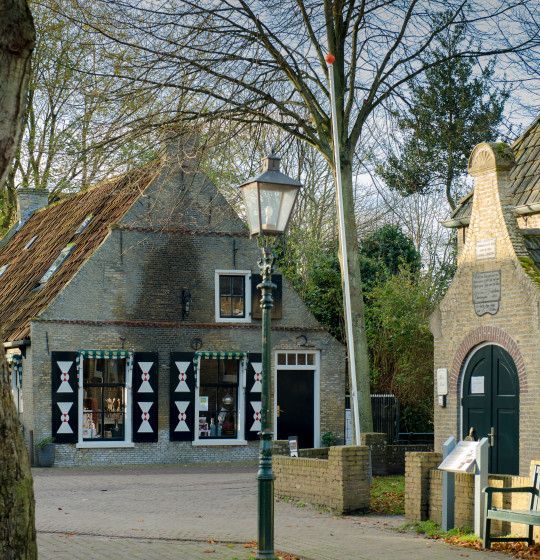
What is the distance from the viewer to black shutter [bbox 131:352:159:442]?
26.7 m

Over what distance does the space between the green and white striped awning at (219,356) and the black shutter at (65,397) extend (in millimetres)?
3034

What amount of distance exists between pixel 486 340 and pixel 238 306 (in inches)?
477

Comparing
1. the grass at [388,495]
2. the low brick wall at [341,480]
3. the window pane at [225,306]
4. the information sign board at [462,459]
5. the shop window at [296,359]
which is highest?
the window pane at [225,306]

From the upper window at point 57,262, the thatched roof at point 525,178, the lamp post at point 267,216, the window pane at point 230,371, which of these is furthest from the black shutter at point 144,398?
the lamp post at point 267,216

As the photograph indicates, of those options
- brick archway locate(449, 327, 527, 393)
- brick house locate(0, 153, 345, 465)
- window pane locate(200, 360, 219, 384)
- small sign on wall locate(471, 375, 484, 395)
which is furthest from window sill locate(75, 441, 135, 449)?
small sign on wall locate(471, 375, 484, 395)

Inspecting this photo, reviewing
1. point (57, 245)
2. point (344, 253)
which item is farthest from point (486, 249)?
point (57, 245)

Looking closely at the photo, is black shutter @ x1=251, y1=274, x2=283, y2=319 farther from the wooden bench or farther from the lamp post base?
the lamp post base

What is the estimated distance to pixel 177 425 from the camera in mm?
27062

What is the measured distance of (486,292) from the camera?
54.9ft

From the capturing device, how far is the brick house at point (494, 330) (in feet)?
51.9

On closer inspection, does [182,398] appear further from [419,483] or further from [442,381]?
[419,483]

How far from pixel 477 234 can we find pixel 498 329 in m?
1.48

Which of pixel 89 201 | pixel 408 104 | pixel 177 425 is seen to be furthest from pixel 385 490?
pixel 89 201

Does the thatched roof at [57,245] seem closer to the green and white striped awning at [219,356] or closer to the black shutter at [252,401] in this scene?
the green and white striped awning at [219,356]
